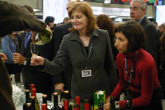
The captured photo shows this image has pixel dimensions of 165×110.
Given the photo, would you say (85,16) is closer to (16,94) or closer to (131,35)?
(131,35)

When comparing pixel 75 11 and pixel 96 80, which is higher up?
pixel 75 11

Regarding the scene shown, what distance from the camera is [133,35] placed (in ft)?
5.29

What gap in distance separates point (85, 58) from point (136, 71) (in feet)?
1.61

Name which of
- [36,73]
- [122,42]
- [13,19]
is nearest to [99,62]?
[122,42]

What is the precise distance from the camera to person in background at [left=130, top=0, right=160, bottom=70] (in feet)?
8.77

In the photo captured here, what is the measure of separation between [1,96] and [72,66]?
1.29 metres

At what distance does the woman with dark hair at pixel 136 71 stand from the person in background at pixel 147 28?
110cm

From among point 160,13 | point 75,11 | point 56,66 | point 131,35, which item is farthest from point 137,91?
point 160,13

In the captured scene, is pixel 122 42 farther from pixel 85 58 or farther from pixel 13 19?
pixel 13 19

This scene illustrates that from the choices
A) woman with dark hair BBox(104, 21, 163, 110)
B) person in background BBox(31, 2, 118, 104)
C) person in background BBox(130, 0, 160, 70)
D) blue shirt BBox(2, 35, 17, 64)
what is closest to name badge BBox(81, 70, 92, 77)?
person in background BBox(31, 2, 118, 104)

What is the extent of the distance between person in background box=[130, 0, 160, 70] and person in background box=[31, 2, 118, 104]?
916mm

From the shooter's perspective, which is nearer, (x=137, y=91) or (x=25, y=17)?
(x=25, y=17)

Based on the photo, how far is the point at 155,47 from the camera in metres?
2.68

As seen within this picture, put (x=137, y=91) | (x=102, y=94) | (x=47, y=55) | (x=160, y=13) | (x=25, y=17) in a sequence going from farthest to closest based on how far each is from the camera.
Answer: (x=160, y=13) < (x=47, y=55) < (x=137, y=91) < (x=102, y=94) < (x=25, y=17)
